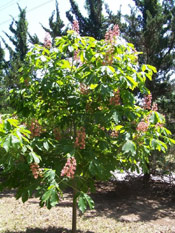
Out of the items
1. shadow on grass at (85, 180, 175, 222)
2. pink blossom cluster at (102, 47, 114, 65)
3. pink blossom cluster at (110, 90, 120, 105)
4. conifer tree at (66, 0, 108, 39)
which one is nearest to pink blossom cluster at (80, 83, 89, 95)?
pink blossom cluster at (110, 90, 120, 105)

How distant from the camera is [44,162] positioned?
340 centimetres

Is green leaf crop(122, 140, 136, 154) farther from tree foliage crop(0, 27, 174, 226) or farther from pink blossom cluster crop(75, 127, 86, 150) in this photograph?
pink blossom cluster crop(75, 127, 86, 150)

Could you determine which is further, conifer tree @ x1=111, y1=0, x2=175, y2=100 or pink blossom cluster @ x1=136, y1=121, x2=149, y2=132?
conifer tree @ x1=111, y1=0, x2=175, y2=100

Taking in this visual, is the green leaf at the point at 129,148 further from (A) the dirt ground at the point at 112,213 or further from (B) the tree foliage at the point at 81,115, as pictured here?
(A) the dirt ground at the point at 112,213

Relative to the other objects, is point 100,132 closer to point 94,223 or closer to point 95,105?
point 95,105

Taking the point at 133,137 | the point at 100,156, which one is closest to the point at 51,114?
the point at 100,156

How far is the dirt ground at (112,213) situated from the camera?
16.3 feet

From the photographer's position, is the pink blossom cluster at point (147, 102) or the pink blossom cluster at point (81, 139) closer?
the pink blossom cluster at point (81, 139)

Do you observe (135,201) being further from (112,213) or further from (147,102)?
(147,102)

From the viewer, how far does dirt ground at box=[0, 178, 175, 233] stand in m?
4.96

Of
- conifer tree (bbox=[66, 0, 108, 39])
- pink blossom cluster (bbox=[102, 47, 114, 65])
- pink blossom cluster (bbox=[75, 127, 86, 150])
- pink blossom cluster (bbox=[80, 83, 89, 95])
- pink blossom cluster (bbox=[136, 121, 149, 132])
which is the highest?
conifer tree (bbox=[66, 0, 108, 39])

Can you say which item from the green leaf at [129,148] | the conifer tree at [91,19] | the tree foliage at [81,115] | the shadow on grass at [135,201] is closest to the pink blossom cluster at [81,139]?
the tree foliage at [81,115]

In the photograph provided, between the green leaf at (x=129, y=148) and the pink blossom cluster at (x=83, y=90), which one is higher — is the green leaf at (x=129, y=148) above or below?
below

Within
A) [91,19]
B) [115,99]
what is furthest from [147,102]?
[91,19]
